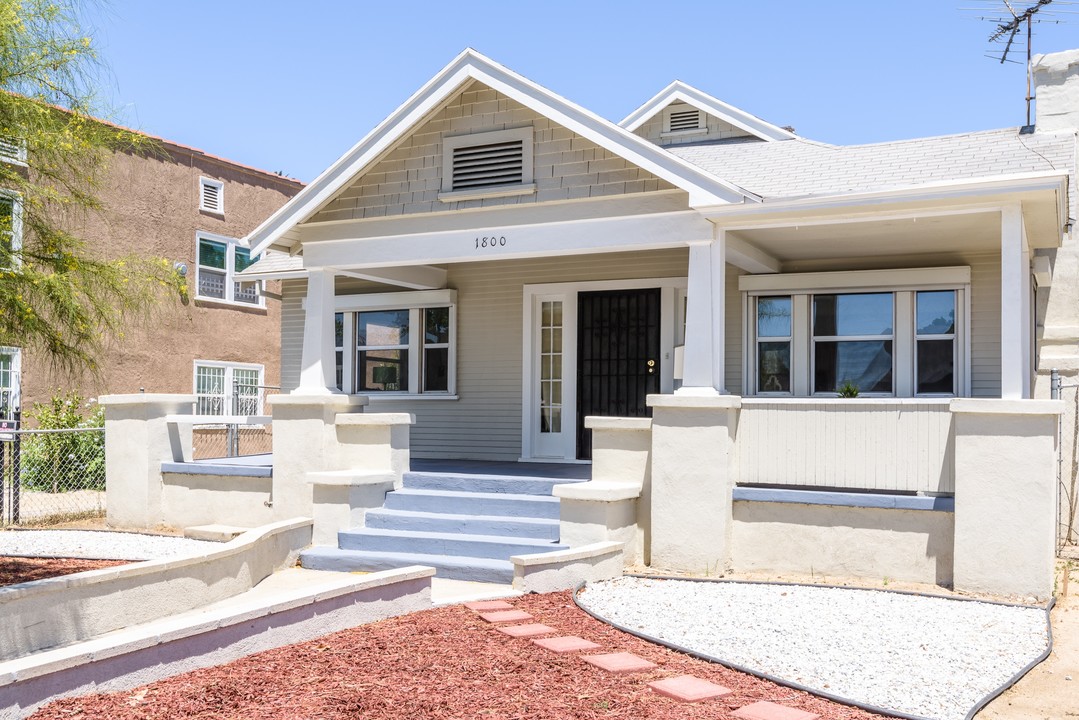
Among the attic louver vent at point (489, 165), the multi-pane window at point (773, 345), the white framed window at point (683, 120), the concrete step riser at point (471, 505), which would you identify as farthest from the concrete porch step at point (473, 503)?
the white framed window at point (683, 120)

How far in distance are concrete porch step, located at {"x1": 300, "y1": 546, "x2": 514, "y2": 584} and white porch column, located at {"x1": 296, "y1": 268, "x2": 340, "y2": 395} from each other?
1.91 meters

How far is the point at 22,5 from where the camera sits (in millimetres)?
6988

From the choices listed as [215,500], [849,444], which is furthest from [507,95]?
[215,500]

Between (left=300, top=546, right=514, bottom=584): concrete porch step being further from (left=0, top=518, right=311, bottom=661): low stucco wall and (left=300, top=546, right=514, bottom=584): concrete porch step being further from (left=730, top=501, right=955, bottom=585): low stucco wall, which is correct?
(left=730, top=501, right=955, bottom=585): low stucco wall

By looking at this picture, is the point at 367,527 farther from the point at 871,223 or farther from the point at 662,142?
the point at 662,142

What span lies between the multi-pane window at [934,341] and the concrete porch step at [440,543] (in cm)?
471

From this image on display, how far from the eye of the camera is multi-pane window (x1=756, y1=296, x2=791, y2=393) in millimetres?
11469

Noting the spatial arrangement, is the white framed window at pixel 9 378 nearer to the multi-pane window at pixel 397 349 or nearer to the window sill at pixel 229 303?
the window sill at pixel 229 303

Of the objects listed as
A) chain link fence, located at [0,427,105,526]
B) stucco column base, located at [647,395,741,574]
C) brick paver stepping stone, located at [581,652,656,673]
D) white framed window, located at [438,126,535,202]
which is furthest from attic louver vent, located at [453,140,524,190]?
chain link fence, located at [0,427,105,526]

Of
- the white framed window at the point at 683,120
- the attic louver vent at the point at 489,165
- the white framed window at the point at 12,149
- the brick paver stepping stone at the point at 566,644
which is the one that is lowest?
the brick paver stepping stone at the point at 566,644

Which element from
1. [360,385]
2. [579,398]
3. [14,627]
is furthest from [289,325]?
[14,627]

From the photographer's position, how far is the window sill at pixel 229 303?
21.8 m

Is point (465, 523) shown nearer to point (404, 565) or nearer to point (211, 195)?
point (404, 565)

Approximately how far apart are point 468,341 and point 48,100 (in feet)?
22.2
